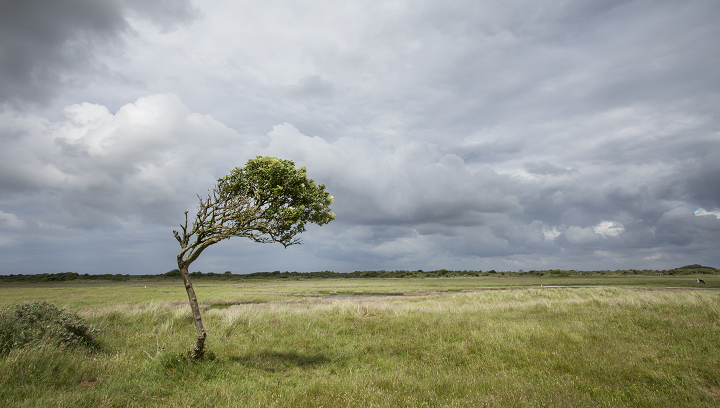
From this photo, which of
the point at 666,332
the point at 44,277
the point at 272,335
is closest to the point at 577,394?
the point at 666,332

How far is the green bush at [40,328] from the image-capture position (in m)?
11.2

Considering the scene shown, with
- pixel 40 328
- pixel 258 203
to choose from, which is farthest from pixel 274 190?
pixel 40 328

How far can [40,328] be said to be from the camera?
40.5 ft

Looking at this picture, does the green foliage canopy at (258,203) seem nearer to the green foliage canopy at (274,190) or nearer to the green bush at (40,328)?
the green foliage canopy at (274,190)

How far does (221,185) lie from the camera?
11.4 meters

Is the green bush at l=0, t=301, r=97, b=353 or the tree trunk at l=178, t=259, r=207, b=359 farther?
the green bush at l=0, t=301, r=97, b=353

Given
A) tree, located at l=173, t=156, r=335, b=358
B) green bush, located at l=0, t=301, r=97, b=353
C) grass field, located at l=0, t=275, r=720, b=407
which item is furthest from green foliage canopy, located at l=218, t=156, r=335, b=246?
green bush, located at l=0, t=301, r=97, b=353

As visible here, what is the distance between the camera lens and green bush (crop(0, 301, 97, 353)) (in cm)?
1120

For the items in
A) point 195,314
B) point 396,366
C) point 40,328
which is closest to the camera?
point 195,314

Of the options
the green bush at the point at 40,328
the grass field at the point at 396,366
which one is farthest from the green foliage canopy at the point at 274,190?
the green bush at the point at 40,328

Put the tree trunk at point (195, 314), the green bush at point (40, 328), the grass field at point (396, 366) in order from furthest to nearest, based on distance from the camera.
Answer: the green bush at point (40, 328)
the tree trunk at point (195, 314)
the grass field at point (396, 366)

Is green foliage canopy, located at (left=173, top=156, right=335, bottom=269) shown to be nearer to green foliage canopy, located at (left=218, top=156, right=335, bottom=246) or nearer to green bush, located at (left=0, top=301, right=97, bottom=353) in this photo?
green foliage canopy, located at (left=218, top=156, right=335, bottom=246)

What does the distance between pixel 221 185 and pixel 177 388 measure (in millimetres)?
6545

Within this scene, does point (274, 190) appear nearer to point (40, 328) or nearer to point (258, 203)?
point (258, 203)
